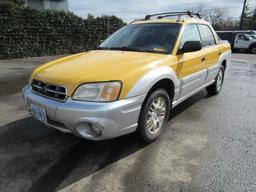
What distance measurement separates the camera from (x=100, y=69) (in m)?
2.75

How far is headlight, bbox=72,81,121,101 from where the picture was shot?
8.30 ft

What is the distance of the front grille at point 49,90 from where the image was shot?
2638mm

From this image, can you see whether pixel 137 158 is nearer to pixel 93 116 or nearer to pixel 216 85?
pixel 93 116

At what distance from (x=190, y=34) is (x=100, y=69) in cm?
197

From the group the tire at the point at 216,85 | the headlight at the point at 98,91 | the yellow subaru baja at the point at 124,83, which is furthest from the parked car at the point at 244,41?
the headlight at the point at 98,91

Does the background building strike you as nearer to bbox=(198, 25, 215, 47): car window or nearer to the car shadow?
bbox=(198, 25, 215, 47): car window

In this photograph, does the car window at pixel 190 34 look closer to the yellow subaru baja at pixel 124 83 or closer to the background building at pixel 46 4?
the yellow subaru baja at pixel 124 83

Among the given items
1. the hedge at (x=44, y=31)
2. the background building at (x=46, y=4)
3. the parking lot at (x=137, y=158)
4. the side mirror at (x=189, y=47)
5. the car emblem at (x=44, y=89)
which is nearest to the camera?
the parking lot at (x=137, y=158)

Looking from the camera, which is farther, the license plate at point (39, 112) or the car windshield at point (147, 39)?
the car windshield at point (147, 39)

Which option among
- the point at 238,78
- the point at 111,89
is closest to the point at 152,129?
the point at 111,89

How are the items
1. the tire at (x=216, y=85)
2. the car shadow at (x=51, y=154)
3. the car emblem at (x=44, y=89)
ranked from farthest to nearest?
the tire at (x=216, y=85)
the car emblem at (x=44, y=89)
the car shadow at (x=51, y=154)

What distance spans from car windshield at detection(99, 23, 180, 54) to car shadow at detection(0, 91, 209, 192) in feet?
4.40

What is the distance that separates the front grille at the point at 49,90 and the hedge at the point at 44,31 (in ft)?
32.8

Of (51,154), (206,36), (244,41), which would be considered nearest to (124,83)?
(51,154)
